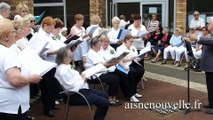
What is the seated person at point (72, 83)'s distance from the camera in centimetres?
489

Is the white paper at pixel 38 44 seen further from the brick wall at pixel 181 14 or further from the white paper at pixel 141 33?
the brick wall at pixel 181 14

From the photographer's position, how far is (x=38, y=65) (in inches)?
136

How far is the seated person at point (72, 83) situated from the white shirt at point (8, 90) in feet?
5.74

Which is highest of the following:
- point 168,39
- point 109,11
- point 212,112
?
point 109,11

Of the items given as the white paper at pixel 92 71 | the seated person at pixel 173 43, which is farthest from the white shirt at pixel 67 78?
the seated person at pixel 173 43

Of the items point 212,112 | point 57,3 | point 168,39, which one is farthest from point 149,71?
point 57,3

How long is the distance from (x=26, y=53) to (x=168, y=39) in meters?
9.03

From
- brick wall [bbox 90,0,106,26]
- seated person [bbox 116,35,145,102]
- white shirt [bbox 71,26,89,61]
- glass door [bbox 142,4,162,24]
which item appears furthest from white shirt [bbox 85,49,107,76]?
glass door [bbox 142,4,162,24]

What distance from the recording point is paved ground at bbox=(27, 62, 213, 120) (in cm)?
575

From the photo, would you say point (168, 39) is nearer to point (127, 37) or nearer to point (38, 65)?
point (127, 37)

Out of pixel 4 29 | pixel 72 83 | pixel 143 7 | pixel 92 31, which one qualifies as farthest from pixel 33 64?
pixel 143 7

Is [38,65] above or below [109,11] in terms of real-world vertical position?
below

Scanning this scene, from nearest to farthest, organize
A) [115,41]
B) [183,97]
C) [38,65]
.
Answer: [38,65], [183,97], [115,41]

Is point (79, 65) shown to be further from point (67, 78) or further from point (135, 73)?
point (67, 78)
